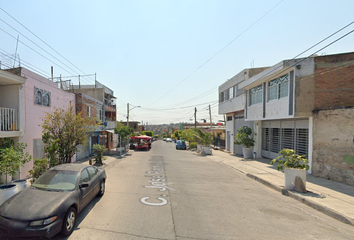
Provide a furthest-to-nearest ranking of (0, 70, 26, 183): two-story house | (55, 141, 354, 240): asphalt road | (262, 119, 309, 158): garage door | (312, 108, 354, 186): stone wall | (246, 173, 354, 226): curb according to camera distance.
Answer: (262, 119, 309, 158): garage door, (0, 70, 26, 183): two-story house, (312, 108, 354, 186): stone wall, (246, 173, 354, 226): curb, (55, 141, 354, 240): asphalt road

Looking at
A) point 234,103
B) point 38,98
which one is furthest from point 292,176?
point 234,103

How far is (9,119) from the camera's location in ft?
29.1

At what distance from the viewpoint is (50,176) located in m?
5.28

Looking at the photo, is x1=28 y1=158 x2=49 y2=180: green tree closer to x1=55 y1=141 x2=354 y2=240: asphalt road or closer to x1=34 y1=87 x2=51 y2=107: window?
x1=55 y1=141 x2=354 y2=240: asphalt road

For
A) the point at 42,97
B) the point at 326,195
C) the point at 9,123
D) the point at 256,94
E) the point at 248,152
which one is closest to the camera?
the point at 326,195

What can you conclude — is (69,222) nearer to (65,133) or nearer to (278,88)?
(65,133)

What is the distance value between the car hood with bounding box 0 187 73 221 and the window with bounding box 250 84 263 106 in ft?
50.6

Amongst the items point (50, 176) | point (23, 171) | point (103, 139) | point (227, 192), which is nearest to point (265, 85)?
Result: point (227, 192)

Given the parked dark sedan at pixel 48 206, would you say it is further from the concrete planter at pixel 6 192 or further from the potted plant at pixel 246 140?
the potted plant at pixel 246 140

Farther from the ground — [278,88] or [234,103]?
[278,88]

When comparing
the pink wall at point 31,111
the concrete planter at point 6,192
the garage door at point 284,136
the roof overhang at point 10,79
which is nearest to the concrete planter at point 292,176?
the garage door at point 284,136

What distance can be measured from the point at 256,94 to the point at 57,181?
15994 millimetres

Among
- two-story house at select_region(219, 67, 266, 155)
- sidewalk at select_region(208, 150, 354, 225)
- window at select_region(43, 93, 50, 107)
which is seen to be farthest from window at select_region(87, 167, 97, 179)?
two-story house at select_region(219, 67, 266, 155)

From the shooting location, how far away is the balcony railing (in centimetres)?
846
